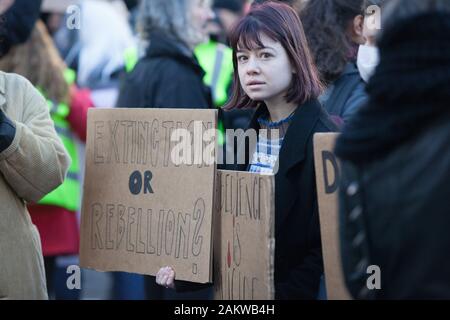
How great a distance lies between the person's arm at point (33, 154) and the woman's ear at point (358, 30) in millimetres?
1459

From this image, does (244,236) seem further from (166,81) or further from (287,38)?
(166,81)

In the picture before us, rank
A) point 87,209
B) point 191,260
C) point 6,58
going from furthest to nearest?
point 6,58
point 87,209
point 191,260

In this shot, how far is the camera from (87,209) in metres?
3.60

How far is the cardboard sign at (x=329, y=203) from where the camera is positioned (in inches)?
114

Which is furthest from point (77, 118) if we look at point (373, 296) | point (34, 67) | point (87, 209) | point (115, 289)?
point (373, 296)

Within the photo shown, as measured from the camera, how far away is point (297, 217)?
319 cm

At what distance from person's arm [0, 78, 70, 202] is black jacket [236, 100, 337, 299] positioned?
0.87m

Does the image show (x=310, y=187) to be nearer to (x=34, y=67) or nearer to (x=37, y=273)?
(x=37, y=273)

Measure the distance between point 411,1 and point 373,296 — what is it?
0.77 metres

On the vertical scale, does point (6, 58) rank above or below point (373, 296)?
above

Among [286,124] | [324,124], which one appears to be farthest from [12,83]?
[324,124]

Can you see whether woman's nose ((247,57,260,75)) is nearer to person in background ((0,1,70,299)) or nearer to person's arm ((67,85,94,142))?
person in background ((0,1,70,299))

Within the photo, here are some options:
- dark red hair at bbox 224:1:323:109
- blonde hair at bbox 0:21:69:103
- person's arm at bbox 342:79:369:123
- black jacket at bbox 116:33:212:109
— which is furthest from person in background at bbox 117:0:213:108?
dark red hair at bbox 224:1:323:109

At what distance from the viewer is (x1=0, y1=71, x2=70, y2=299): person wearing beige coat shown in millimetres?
3273
